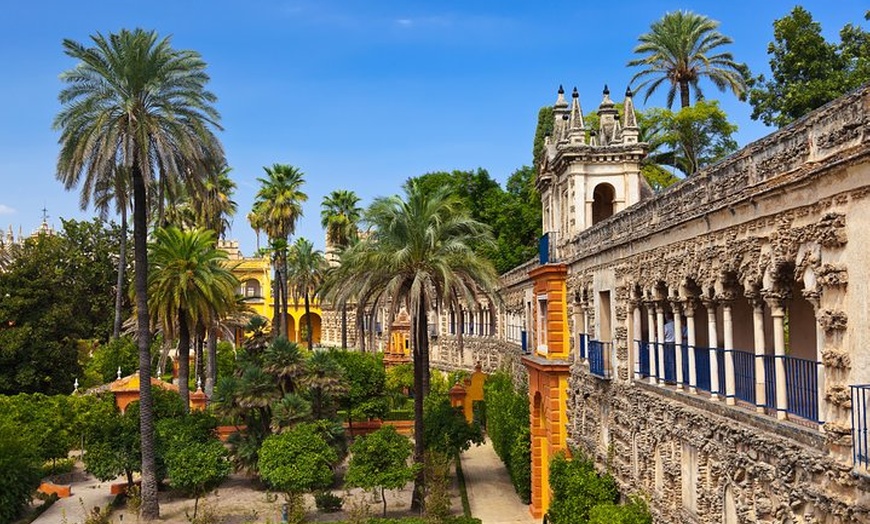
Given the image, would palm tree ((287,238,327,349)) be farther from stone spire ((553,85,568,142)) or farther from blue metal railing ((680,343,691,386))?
blue metal railing ((680,343,691,386))

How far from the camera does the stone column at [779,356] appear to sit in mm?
Answer: 10062

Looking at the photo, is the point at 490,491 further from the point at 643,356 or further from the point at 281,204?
the point at 281,204

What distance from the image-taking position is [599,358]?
1911 centimetres

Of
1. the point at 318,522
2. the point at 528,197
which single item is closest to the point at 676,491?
the point at 318,522

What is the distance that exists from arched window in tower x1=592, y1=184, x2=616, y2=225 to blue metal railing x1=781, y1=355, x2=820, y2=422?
46.9 feet

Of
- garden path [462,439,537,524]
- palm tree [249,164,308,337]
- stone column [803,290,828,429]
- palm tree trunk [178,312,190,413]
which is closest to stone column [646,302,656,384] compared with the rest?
stone column [803,290,828,429]

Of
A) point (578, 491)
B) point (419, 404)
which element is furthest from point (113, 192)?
point (578, 491)

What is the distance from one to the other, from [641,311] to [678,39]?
91.1 feet

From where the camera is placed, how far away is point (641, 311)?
1703cm

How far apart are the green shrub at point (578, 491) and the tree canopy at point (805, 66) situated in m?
18.8

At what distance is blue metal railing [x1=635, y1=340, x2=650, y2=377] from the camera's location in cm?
1634

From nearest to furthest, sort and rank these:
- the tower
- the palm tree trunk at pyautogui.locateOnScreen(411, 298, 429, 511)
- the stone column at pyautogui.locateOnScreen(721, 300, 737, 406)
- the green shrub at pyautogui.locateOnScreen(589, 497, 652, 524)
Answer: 1. the stone column at pyautogui.locateOnScreen(721, 300, 737, 406)
2. the green shrub at pyautogui.locateOnScreen(589, 497, 652, 524)
3. the tower
4. the palm tree trunk at pyautogui.locateOnScreen(411, 298, 429, 511)

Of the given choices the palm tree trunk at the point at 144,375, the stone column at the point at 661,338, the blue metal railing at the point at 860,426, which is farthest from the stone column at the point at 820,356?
the palm tree trunk at the point at 144,375

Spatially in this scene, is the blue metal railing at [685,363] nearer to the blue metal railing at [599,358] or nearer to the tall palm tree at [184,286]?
the blue metal railing at [599,358]
